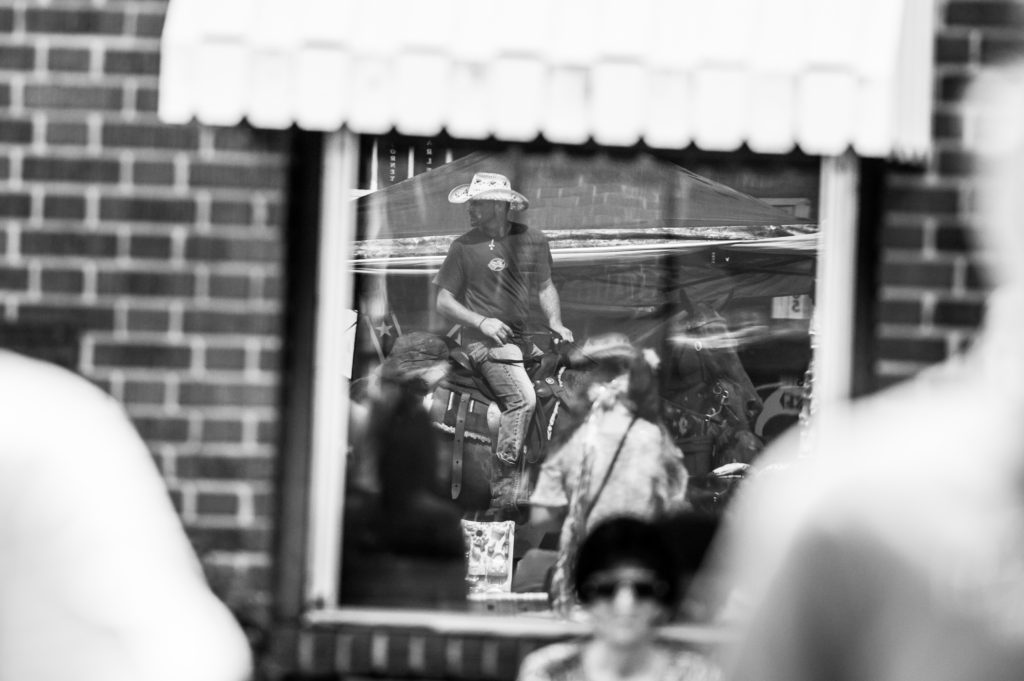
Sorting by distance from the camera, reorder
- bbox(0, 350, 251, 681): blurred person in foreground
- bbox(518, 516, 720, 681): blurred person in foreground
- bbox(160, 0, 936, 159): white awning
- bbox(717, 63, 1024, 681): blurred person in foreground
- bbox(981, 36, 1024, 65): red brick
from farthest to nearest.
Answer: bbox(981, 36, 1024, 65): red brick
bbox(160, 0, 936, 159): white awning
bbox(518, 516, 720, 681): blurred person in foreground
bbox(0, 350, 251, 681): blurred person in foreground
bbox(717, 63, 1024, 681): blurred person in foreground

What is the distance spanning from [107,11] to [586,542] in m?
2.27

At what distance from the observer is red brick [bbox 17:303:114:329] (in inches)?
189

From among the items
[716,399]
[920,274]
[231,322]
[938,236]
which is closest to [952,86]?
[938,236]

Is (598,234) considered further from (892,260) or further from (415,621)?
(415,621)

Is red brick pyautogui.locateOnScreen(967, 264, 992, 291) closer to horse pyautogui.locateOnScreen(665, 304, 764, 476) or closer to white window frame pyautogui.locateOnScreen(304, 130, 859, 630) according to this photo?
white window frame pyautogui.locateOnScreen(304, 130, 859, 630)

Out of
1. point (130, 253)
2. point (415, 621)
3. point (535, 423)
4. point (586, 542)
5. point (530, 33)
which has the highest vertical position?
point (530, 33)

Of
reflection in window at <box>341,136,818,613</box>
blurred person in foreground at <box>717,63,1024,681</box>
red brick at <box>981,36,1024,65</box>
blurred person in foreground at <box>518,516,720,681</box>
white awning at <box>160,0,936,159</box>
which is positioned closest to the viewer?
blurred person in foreground at <box>717,63,1024,681</box>

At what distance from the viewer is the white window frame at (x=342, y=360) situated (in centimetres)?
488

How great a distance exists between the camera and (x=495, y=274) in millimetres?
5062

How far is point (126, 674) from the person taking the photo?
6.54 feet

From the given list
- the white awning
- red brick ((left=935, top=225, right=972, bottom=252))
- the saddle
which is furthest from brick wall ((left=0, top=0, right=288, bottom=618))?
red brick ((left=935, top=225, right=972, bottom=252))

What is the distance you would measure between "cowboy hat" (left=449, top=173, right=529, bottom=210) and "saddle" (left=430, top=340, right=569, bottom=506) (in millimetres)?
496

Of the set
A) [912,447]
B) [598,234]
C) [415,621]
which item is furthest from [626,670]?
[912,447]

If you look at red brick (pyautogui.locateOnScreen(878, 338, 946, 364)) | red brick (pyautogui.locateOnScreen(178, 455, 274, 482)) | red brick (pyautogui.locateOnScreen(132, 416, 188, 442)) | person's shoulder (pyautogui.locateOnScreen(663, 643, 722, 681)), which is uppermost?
red brick (pyautogui.locateOnScreen(878, 338, 946, 364))
